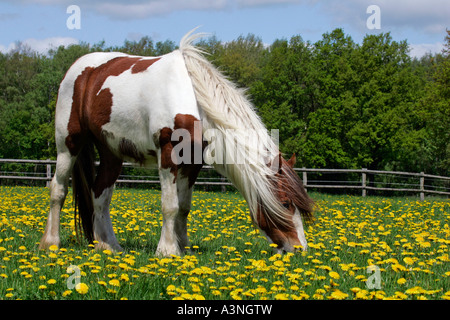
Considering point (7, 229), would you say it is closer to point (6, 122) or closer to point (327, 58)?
point (327, 58)

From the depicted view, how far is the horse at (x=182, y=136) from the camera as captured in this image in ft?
16.0

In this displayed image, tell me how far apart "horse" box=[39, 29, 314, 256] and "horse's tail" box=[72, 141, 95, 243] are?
230mm

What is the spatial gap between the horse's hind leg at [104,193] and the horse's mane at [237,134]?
151cm

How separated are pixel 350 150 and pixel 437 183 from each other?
14442 mm

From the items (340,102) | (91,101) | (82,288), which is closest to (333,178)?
(340,102)

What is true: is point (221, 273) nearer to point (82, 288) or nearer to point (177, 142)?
point (82, 288)

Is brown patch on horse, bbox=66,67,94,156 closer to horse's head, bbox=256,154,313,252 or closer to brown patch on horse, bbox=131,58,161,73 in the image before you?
brown patch on horse, bbox=131,58,161,73

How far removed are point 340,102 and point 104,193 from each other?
29915 mm

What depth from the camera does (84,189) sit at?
6.07 meters

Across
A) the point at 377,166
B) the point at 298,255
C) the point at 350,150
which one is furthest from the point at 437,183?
the point at 298,255

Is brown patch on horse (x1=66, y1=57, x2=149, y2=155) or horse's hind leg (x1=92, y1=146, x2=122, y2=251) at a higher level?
brown patch on horse (x1=66, y1=57, x2=149, y2=155)

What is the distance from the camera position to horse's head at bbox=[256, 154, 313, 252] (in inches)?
191

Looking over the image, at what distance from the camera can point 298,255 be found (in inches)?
188

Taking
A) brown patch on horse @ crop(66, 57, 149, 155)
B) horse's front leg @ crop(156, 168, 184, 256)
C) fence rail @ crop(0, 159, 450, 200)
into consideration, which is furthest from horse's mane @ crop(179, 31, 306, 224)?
fence rail @ crop(0, 159, 450, 200)
